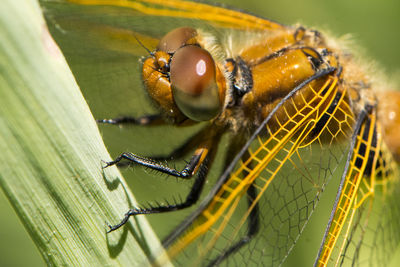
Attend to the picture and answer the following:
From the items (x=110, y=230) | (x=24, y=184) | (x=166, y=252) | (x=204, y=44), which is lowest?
(x=166, y=252)

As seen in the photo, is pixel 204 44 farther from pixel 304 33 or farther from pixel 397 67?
pixel 397 67

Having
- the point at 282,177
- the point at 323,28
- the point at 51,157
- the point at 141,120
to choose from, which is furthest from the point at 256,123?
the point at 51,157

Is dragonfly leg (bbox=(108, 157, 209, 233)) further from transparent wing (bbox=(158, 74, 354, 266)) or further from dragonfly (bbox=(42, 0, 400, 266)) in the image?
→ transparent wing (bbox=(158, 74, 354, 266))

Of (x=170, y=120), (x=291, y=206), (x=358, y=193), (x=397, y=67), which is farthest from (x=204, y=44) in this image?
(x=397, y=67)

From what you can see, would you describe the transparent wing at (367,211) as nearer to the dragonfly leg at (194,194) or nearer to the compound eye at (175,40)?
the dragonfly leg at (194,194)

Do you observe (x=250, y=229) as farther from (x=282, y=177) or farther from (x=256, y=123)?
(x=256, y=123)

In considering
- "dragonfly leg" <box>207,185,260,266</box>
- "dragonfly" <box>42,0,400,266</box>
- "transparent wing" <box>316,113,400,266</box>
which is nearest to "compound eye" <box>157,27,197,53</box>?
"dragonfly" <box>42,0,400,266</box>
